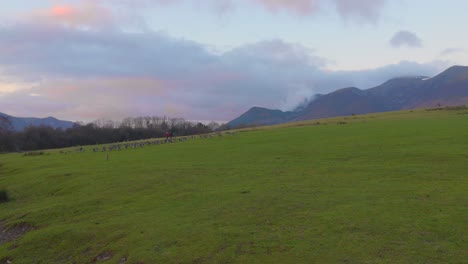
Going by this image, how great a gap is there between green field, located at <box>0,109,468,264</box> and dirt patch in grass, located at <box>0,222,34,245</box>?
0.58 ft

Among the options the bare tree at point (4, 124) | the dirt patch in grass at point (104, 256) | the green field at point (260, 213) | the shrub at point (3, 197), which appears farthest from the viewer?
the bare tree at point (4, 124)

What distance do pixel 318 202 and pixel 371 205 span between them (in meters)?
2.35

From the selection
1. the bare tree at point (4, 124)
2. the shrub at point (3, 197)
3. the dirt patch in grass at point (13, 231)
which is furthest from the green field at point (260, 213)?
the bare tree at point (4, 124)

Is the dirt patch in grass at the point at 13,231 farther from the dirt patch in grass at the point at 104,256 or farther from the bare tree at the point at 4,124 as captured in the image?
the bare tree at the point at 4,124

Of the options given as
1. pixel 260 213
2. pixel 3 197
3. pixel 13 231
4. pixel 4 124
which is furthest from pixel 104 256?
pixel 4 124

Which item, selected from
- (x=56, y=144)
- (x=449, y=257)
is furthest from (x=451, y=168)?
(x=56, y=144)

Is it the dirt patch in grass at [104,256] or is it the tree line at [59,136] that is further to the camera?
the tree line at [59,136]

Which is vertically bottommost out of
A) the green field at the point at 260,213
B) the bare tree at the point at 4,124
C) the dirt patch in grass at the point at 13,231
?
the dirt patch in grass at the point at 13,231

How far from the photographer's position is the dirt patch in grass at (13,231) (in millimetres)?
20147

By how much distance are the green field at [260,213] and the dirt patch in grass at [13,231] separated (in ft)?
0.58

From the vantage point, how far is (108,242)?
634 inches

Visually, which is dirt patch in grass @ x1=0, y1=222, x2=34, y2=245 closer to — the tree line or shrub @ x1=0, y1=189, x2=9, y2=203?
shrub @ x1=0, y1=189, x2=9, y2=203

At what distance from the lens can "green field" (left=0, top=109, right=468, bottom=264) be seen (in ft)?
41.1

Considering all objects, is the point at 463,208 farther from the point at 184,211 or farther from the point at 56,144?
the point at 56,144
